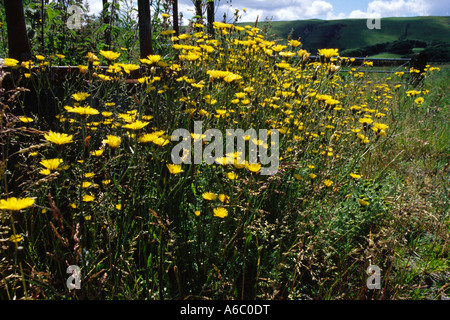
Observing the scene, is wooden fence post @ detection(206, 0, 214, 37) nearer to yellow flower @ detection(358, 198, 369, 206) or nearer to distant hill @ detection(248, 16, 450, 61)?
yellow flower @ detection(358, 198, 369, 206)

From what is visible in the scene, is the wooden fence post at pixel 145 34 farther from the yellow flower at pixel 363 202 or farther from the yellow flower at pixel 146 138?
the yellow flower at pixel 363 202

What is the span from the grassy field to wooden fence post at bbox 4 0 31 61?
0.19 metres

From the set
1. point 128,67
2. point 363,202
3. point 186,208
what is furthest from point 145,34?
point 363,202

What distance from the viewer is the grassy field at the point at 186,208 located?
1.40m

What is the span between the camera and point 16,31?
2.16 m

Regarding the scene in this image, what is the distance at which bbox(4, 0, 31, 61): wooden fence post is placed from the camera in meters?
2.12

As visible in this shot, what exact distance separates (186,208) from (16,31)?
1.76 m

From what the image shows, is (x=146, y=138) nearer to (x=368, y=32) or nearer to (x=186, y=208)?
(x=186, y=208)

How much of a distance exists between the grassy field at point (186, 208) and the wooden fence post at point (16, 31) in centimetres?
19

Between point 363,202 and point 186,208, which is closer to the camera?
point 186,208

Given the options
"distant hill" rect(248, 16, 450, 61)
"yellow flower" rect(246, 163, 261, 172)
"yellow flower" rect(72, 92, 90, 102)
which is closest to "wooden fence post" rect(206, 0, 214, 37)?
"yellow flower" rect(72, 92, 90, 102)
